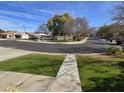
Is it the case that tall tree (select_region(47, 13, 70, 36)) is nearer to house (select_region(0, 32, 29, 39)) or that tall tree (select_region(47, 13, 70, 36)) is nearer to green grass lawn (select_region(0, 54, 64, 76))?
house (select_region(0, 32, 29, 39))

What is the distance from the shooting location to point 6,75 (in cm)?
824

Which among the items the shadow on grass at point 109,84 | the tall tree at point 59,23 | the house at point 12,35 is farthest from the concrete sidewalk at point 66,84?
the house at point 12,35

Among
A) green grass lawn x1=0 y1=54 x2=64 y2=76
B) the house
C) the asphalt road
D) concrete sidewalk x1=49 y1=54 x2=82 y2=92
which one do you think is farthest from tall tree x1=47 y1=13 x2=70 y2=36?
concrete sidewalk x1=49 y1=54 x2=82 y2=92

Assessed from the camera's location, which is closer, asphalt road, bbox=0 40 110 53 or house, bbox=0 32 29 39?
asphalt road, bbox=0 40 110 53

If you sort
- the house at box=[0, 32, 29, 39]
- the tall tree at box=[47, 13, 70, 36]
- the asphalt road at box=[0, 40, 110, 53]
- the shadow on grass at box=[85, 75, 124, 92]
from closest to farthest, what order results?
the shadow on grass at box=[85, 75, 124, 92], the asphalt road at box=[0, 40, 110, 53], the tall tree at box=[47, 13, 70, 36], the house at box=[0, 32, 29, 39]

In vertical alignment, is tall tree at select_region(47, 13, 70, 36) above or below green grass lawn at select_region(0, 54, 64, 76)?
above

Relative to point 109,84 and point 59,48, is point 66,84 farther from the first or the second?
point 59,48

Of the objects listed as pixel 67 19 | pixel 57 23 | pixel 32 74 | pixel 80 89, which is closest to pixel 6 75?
pixel 32 74

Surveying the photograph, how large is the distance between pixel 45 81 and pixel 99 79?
2350 mm

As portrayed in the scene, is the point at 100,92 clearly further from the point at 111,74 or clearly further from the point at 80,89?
the point at 111,74

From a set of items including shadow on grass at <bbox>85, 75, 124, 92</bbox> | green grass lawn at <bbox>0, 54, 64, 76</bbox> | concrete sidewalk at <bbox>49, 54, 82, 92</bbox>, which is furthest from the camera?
green grass lawn at <bbox>0, 54, 64, 76</bbox>

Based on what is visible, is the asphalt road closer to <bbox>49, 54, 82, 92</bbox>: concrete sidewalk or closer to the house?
<bbox>49, 54, 82, 92</bbox>: concrete sidewalk

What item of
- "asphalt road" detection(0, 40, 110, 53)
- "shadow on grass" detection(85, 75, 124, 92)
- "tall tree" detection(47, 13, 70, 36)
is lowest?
"asphalt road" detection(0, 40, 110, 53)

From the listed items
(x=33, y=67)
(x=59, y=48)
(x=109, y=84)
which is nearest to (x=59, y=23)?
(x=59, y=48)
